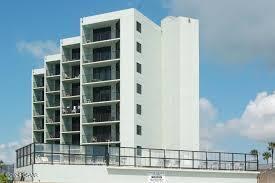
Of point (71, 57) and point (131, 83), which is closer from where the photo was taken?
point (131, 83)

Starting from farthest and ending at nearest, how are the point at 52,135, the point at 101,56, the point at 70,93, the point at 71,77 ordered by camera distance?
1. the point at 52,135
2. the point at 70,93
3. the point at 71,77
4. the point at 101,56

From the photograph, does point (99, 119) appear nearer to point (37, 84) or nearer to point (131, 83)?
point (131, 83)

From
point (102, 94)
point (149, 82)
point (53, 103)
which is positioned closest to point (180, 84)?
point (149, 82)

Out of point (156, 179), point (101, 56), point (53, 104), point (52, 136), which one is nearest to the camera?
point (156, 179)

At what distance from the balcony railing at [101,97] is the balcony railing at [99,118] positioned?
2251 millimetres

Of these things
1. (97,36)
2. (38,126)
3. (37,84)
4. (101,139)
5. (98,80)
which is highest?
(97,36)

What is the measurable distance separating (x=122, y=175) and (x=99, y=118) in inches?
1069

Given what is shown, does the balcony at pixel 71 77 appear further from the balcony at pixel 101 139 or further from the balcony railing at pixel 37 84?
the balcony railing at pixel 37 84

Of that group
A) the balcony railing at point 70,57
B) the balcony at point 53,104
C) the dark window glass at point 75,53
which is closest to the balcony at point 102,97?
the dark window glass at point 75,53

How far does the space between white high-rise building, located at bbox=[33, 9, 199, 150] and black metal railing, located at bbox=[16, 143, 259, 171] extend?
1466cm

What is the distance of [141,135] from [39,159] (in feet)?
89.8

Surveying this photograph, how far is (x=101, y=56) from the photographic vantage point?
265ft

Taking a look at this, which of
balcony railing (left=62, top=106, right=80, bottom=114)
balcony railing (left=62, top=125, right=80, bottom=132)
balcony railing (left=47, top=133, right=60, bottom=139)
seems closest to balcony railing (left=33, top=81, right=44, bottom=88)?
balcony railing (left=47, top=133, right=60, bottom=139)

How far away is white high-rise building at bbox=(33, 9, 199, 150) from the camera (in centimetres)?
7594
